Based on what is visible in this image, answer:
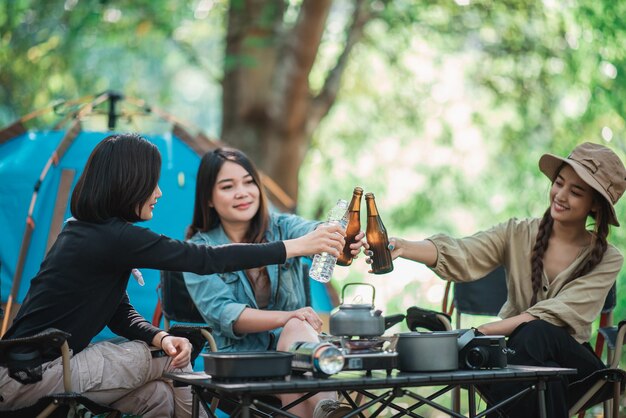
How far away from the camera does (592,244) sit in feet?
11.7

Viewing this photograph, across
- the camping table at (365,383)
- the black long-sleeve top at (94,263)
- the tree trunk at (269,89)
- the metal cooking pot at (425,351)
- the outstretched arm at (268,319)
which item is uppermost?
the tree trunk at (269,89)

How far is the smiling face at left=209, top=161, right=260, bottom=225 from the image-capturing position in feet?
12.1

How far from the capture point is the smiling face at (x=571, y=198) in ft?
11.6

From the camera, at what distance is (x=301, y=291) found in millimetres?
3797

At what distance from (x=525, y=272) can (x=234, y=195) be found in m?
1.20

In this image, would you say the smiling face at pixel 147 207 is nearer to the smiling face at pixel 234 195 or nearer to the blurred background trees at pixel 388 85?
the smiling face at pixel 234 195

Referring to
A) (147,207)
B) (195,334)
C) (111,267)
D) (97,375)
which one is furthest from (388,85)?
(97,375)

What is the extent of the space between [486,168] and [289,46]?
5.42 m

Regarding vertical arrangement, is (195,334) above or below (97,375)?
above

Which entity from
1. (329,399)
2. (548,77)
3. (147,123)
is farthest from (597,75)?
(329,399)

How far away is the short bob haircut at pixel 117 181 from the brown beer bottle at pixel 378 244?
0.84m

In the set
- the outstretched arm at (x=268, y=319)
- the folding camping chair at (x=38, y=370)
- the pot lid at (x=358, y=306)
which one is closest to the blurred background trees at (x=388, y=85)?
the outstretched arm at (x=268, y=319)

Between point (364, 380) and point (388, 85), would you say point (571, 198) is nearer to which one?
point (364, 380)

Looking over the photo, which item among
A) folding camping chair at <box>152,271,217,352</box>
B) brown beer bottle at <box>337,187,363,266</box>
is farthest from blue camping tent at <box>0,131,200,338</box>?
brown beer bottle at <box>337,187,363,266</box>
